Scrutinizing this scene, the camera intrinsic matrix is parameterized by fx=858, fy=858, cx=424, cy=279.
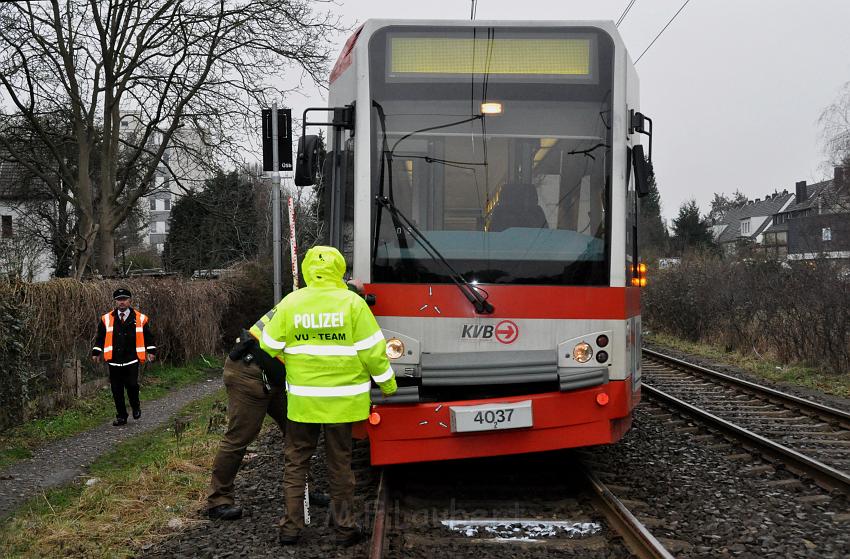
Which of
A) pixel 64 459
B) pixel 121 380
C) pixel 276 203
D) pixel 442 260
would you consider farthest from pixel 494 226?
pixel 121 380

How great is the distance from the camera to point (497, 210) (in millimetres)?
6180

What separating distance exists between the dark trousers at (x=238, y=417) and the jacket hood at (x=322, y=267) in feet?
3.06

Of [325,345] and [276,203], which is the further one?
[276,203]

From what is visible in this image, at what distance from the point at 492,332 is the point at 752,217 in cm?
9329

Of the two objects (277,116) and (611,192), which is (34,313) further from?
(611,192)

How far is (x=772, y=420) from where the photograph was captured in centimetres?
968

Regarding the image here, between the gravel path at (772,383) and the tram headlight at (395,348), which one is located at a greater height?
the tram headlight at (395,348)

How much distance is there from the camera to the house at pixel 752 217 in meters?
86.9

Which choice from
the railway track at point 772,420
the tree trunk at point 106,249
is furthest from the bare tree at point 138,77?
the railway track at point 772,420

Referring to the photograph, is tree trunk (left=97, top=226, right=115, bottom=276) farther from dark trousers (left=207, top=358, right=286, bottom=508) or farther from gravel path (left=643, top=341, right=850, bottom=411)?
dark trousers (left=207, top=358, right=286, bottom=508)

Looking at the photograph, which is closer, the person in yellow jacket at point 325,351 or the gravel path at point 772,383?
the person in yellow jacket at point 325,351

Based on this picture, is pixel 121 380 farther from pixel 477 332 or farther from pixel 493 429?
pixel 493 429

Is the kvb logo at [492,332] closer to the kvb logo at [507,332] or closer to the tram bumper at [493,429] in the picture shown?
the kvb logo at [507,332]

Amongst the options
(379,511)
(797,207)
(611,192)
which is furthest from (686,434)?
(797,207)
